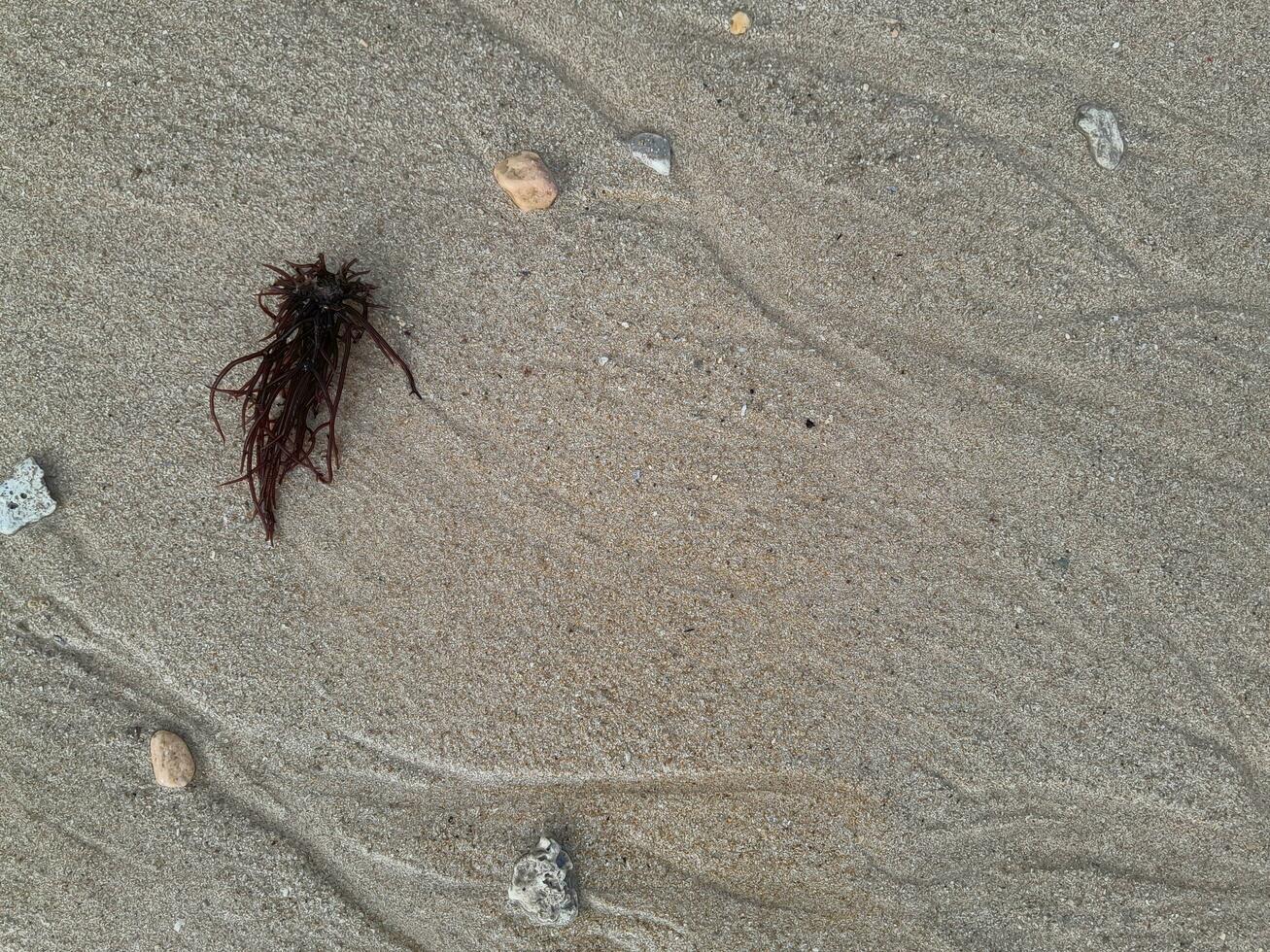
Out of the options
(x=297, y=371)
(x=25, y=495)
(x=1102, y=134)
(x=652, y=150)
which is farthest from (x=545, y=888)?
(x=1102, y=134)

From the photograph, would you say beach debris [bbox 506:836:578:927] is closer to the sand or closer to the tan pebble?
the sand

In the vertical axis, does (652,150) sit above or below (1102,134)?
below

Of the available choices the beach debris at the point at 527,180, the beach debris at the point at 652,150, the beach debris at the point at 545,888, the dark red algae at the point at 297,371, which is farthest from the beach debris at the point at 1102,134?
the beach debris at the point at 545,888

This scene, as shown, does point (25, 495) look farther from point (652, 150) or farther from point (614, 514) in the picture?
point (652, 150)

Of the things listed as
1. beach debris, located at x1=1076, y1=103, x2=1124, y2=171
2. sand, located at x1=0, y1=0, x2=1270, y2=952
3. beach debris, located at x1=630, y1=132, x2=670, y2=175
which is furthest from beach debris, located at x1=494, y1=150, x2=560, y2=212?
beach debris, located at x1=1076, y1=103, x2=1124, y2=171

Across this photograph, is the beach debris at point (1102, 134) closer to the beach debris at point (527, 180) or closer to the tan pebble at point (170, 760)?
the beach debris at point (527, 180)
